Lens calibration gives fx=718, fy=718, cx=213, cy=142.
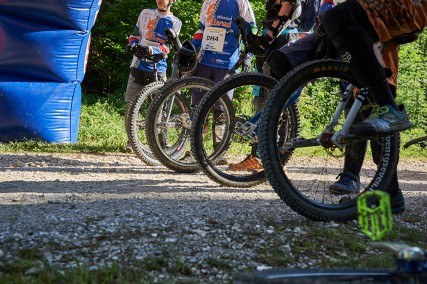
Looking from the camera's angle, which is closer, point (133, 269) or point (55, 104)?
point (133, 269)

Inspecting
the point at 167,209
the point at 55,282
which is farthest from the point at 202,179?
the point at 55,282

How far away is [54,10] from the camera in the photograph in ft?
26.8

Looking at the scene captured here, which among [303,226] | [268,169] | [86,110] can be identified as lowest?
[86,110]

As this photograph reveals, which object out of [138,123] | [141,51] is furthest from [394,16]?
[141,51]

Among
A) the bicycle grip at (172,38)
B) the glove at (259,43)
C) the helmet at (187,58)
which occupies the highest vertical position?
the glove at (259,43)

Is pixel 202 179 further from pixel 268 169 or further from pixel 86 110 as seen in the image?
pixel 86 110

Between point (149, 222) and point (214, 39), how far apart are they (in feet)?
12.3

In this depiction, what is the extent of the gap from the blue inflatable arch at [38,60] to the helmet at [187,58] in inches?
79.5

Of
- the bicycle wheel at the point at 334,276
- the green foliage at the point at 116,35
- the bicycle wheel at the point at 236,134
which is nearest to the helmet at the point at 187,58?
the bicycle wheel at the point at 236,134

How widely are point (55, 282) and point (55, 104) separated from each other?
6176mm

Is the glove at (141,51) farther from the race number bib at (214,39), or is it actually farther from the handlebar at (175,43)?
the race number bib at (214,39)

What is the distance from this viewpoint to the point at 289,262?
298 centimetres

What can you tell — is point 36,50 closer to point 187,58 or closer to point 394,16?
point 187,58

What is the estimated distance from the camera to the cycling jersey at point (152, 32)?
7688 millimetres
